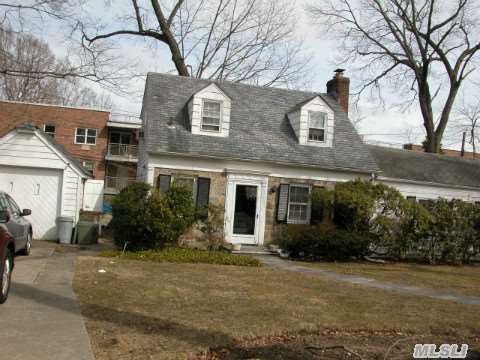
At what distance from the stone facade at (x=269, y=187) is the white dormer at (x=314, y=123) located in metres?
1.83

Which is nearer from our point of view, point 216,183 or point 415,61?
point 216,183

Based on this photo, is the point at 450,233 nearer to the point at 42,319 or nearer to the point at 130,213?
the point at 130,213

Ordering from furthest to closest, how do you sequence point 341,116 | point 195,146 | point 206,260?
point 341,116 < point 195,146 < point 206,260

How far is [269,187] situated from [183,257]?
5218mm

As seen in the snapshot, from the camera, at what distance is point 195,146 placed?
17.3m

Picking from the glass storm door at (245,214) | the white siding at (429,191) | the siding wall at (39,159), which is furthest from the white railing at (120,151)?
the white siding at (429,191)

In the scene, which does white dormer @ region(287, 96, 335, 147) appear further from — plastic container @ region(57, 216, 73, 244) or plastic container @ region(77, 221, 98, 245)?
plastic container @ region(57, 216, 73, 244)

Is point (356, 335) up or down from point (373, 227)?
down

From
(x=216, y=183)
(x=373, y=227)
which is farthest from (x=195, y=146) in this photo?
(x=373, y=227)

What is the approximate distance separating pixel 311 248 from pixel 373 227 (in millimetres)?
2412

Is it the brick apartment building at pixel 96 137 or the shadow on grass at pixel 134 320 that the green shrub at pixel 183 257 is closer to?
the shadow on grass at pixel 134 320

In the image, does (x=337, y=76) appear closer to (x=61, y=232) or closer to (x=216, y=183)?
(x=216, y=183)

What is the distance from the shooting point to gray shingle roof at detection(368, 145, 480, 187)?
854 inches

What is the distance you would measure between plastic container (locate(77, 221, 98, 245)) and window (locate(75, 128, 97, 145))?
25.6 meters
